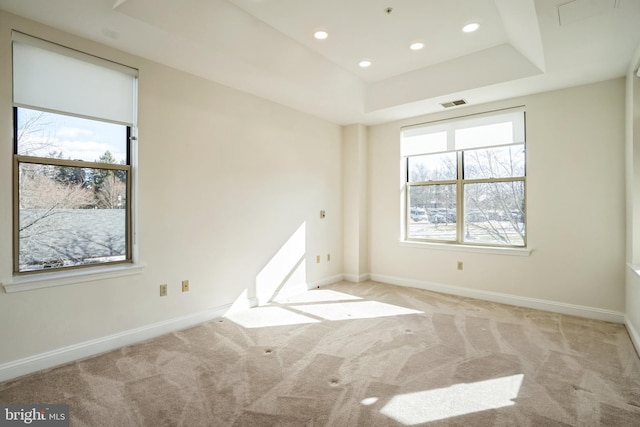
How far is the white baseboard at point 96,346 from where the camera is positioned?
238 centimetres

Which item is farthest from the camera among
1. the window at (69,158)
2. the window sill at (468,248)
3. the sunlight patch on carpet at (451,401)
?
the window sill at (468,248)

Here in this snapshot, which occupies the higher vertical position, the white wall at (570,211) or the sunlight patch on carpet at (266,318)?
the white wall at (570,211)

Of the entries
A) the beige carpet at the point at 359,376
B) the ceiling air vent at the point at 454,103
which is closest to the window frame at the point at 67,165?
the beige carpet at the point at 359,376

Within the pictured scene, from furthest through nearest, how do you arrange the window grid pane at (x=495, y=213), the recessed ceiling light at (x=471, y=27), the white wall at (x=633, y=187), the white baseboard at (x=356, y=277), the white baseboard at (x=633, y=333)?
the white baseboard at (x=356, y=277)
the window grid pane at (x=495, y=213)
the recessed ceiling light at (x=471, y=27)
the white wall at (x=633, y=187)
the white baseboard at (x=633, y=333)

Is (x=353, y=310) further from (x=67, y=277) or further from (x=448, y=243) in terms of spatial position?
(x=67, y=277)

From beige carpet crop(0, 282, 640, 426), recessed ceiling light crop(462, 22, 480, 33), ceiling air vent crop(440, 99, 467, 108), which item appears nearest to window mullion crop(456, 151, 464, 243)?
ceiling air vent crop(440, 99, 467, 108)

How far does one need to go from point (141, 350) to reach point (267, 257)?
1.78 meters

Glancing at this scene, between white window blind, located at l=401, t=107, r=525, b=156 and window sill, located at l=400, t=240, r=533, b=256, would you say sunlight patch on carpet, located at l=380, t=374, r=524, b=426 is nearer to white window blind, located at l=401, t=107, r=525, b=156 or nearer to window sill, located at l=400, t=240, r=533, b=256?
window sill, located at l=400, t=240, r=533, b=256

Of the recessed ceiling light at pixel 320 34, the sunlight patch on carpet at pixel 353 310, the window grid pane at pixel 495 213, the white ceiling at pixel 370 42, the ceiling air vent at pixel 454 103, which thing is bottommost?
the sunlight patch on carpet at pixel 353 310

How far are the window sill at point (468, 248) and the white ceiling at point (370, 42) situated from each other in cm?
197

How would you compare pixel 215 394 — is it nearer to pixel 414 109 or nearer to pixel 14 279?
pixel 14 279

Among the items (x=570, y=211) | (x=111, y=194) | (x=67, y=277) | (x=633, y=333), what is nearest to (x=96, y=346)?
(x=67, y=277)

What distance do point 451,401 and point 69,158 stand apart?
346cm

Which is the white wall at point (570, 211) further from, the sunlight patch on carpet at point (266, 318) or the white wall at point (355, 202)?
the sunlight patch on carpet at point (266, 318)
